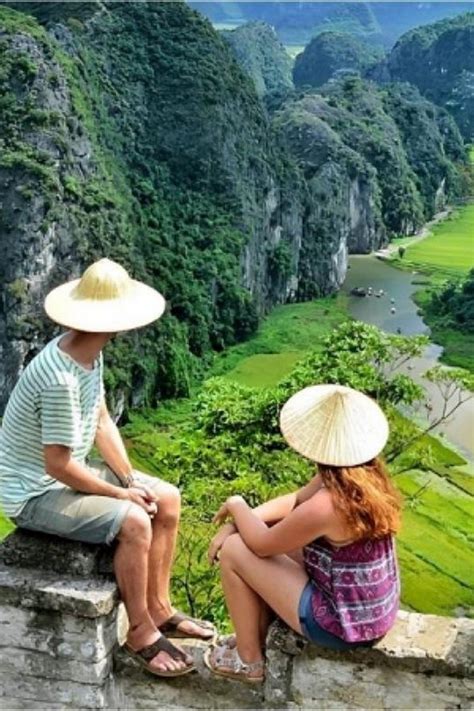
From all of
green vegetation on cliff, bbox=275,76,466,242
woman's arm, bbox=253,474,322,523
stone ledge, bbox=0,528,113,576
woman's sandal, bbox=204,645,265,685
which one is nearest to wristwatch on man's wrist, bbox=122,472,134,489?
stone ledge, bbox=0,528,113,576

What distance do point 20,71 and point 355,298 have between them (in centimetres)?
2855

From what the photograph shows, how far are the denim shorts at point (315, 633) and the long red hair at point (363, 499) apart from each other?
1.19 ft

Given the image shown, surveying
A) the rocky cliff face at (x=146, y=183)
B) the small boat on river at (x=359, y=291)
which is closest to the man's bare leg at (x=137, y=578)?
the rocky cliff face at (x=146, y=183)

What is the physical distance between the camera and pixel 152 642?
4375mm

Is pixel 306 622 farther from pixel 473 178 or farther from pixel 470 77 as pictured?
pixel 470 77

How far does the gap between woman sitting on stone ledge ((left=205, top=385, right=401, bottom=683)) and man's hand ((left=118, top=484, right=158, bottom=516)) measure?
1.12 feet

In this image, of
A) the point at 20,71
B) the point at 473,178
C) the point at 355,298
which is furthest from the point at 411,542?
the point at 473,178

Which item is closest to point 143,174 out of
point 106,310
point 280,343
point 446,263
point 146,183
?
point 146,183

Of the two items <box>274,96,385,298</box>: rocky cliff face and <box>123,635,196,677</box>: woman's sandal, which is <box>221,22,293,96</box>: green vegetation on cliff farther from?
<box>123,635,196,677</box>: woman's sandal

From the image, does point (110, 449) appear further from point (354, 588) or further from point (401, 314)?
point (401, 314)

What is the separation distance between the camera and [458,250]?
79375mm

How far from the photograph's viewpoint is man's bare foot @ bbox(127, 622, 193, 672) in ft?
14.2

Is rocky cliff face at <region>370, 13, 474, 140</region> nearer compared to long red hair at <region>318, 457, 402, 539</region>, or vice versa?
long red hair at <region>318, 457, 402, 539</region>

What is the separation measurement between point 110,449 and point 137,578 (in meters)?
0.71
